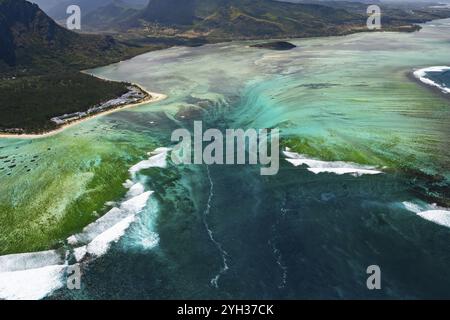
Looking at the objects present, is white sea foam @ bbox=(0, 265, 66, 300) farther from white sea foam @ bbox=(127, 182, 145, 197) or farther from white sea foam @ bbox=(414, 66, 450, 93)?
white sea foam @ bbox=(414, 66, 450, 93)

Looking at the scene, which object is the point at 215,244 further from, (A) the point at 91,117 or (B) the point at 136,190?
(A) the point at 91,117

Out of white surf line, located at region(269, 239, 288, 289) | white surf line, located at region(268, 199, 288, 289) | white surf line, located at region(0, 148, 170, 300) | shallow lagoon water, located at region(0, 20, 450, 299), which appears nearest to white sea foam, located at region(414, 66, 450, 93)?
shallow lagoon water, located at region(0, 20, 450, 299)

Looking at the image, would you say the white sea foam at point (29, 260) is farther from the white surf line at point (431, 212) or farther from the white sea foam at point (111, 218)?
the white surf line at point (431, 212)

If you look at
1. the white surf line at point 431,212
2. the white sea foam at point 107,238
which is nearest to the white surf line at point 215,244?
the white sea foam at point 107,238

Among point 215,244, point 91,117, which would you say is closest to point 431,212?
point 215,244

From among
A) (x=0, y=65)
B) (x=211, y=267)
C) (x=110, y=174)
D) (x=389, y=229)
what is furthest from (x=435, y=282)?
(x=0, y=65)

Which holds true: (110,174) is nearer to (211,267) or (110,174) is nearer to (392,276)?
(211,267)

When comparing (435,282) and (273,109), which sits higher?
(273,109)
